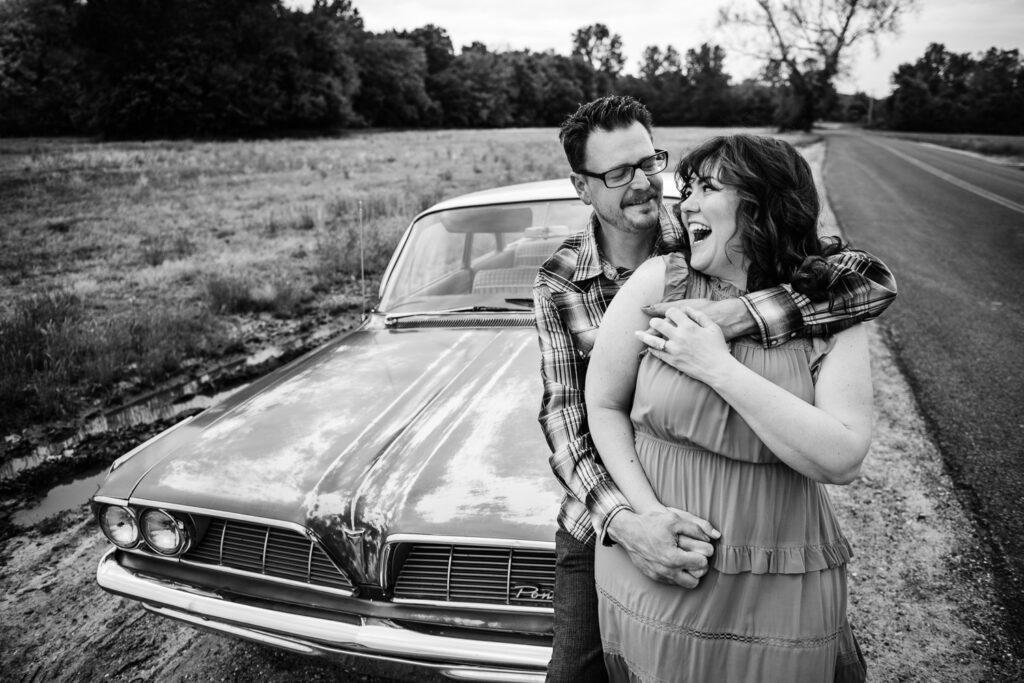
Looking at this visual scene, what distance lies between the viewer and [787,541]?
1.20 meters

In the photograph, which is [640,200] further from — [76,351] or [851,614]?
[76,351]

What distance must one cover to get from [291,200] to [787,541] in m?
16.5

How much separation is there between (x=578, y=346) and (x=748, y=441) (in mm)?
538

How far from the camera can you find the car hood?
1.94 m

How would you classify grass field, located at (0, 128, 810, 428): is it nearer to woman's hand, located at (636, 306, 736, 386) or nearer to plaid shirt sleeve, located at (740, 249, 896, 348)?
woman's hand, located at (636, 306, 736, 386)

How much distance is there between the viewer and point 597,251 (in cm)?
166

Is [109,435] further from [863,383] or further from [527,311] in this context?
[863,383]

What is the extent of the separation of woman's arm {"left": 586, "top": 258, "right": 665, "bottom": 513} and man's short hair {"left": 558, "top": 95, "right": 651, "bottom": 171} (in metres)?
0.51

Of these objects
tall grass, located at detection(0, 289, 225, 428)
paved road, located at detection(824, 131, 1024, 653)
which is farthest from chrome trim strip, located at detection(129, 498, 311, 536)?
tall grass, located at detection(0, 289, 225, 428)

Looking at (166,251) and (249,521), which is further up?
(249,521)

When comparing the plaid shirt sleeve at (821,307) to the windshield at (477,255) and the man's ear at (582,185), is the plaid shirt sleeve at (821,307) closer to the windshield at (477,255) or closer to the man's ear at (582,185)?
the man's ear at (582,185)

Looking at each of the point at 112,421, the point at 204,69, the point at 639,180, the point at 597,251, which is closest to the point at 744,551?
the point at 597,251

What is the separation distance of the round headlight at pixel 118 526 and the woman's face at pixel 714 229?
222 cm

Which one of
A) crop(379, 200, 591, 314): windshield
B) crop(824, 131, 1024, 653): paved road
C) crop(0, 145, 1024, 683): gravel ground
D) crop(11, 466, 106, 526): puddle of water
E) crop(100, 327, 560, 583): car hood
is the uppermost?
crop(379, 200, 591, 314): windshield
